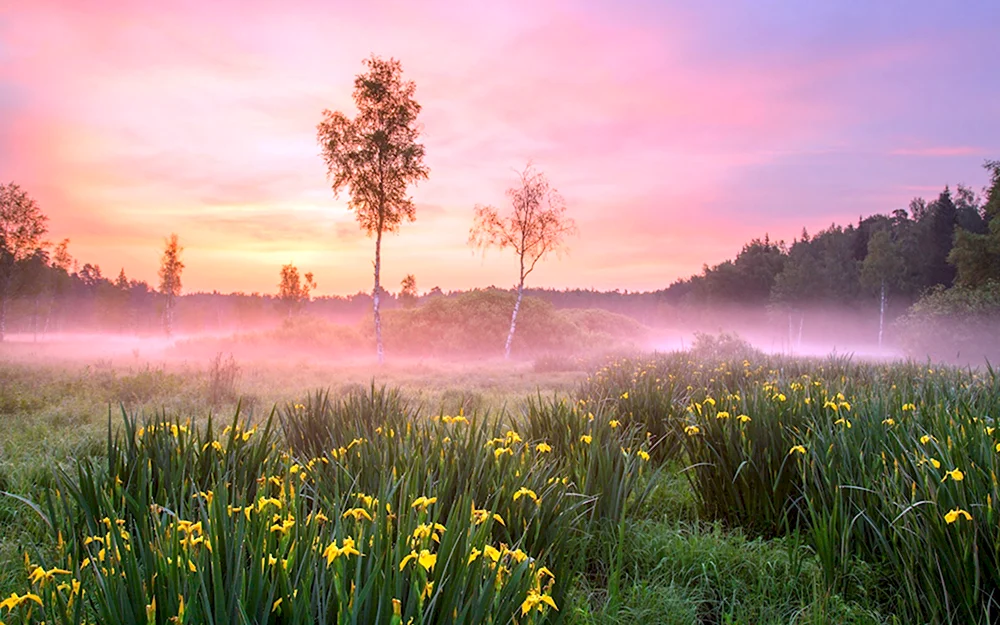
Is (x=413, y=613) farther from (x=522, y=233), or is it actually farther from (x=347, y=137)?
(x=522, y=233)

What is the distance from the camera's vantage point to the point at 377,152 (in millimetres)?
25234

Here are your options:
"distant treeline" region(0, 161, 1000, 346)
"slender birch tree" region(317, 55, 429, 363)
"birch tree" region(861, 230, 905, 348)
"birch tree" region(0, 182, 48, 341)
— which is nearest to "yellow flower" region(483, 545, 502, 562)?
"slender birch tree" region(317, 55, 429, 363)

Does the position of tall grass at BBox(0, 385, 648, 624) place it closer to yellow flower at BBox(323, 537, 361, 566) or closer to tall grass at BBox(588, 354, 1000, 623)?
yellow flower at BBox(323, 537, 361, 566)

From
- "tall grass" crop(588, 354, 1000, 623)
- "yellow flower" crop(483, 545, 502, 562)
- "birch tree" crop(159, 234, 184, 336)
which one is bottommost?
"tall grass" crop(588, 354, 1000, 623)

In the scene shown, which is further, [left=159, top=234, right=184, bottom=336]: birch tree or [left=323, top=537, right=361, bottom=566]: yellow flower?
[left=159, top=234, right=184, bottom=336]: birch tree

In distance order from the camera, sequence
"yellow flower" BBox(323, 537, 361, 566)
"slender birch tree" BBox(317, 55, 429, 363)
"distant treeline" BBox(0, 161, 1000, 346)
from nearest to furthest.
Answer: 1. "yellow flower" BBox(323, 537, 361, 566)
2. "slender birch tree" BBox(317, 55, 429, 363)
3. "distant treeline" BBox(0, 161, 1000, 346)

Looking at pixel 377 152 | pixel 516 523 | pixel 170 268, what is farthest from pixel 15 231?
pixel 516 523

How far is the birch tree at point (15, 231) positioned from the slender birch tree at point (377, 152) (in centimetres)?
2903

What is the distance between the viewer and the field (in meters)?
1.54

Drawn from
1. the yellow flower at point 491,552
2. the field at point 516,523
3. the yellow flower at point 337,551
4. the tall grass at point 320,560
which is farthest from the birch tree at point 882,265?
the yellow flower at point 337,551

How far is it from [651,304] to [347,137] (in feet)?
300

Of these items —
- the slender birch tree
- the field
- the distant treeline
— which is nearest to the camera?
the field

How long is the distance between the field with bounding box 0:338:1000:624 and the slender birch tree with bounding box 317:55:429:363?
20415 millimetres

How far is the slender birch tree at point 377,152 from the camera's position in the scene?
986 inches
